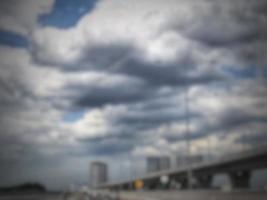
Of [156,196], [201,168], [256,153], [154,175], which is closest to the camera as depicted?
[156,196]

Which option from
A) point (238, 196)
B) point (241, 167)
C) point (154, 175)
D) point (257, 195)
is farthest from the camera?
point (154, 175)

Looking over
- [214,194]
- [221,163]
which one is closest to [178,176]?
[221,163]

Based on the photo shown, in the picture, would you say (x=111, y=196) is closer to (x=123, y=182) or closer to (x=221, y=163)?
(x=221, y=163)

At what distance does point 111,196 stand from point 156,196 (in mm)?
10482

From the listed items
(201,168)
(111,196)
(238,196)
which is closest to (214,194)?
(238,196)

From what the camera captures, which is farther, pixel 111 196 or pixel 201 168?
pixel 201 168

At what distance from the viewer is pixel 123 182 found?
6422 inches

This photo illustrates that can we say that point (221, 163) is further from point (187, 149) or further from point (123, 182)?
point (123, 182)

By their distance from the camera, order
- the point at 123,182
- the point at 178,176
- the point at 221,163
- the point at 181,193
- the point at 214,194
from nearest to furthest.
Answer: the point at 214,194 → the point at 181,193 → the point at 221,163 → the point at 178,176 → the point at 123,182

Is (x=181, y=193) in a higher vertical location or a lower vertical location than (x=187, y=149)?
lower

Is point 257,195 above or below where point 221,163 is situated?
below

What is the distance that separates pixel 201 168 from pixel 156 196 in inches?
1698

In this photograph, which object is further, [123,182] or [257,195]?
[123,182]

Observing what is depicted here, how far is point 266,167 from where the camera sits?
74.3m
